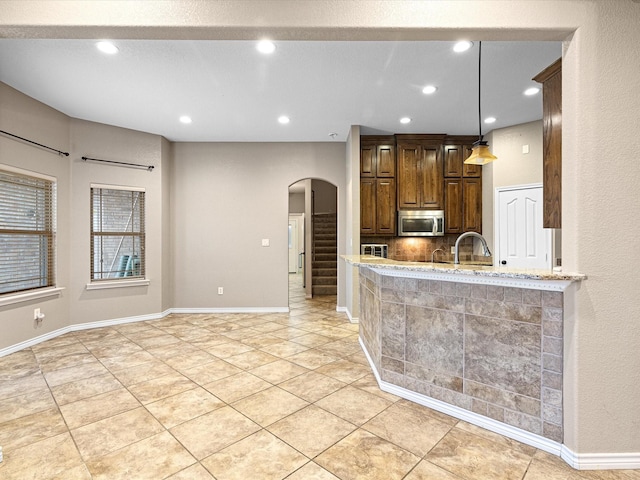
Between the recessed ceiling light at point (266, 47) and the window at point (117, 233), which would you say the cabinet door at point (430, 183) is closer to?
the recessed ceiling light at point (266, 47)

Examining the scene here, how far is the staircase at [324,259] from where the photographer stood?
7.43 m

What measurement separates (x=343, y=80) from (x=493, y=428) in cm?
320

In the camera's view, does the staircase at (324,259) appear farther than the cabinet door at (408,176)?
Yes

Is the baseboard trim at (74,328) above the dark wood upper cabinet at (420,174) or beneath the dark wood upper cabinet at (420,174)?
beneath

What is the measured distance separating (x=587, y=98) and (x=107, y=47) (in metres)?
3.47

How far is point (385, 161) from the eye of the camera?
527 centimetres

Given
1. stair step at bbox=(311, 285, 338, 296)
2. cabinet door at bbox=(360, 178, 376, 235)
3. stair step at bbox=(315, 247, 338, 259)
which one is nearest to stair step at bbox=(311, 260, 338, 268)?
stair step at bbox=(315, 247, 338, 259)

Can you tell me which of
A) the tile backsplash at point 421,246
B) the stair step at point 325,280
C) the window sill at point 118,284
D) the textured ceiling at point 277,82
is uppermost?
the textured ceiling at point 277,82

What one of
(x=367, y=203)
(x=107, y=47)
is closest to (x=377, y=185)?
(x=367, y=203)

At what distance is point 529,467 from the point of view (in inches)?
68.4

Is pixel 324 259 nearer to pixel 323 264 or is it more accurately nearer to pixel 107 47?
pixel 323 264

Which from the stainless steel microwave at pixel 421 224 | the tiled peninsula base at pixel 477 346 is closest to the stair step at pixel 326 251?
the stainless steel microwave at pixel 421 224

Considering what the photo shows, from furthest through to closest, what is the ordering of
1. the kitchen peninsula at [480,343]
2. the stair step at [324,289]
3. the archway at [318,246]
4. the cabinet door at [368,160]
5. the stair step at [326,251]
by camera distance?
1. the stair step at [326,251]
2. the stair step at [324,289]
3. the archway at [318,246]
4. the cabinet door at [368,160]
5. the kitchen peninsula at [480,343]

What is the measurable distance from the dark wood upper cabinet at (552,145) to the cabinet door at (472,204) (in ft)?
9.65
